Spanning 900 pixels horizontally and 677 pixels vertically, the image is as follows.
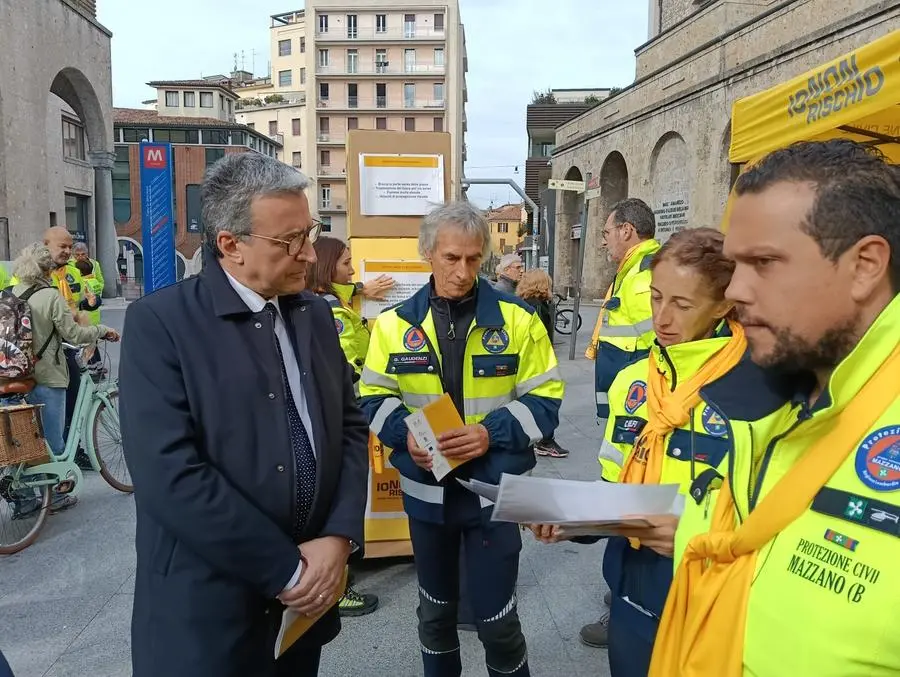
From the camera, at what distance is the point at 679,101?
52.4 ft

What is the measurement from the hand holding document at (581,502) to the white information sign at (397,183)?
3.02m

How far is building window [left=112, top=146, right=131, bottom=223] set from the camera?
52750mm

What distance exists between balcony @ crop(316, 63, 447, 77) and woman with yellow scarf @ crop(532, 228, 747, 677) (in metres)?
69.6

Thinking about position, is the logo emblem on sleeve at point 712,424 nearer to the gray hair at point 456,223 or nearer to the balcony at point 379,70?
the gray hair at point 456,223

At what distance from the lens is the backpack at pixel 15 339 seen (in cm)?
426

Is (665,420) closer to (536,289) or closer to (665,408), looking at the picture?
(665,408)

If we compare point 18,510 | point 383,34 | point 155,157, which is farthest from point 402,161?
point 383,34

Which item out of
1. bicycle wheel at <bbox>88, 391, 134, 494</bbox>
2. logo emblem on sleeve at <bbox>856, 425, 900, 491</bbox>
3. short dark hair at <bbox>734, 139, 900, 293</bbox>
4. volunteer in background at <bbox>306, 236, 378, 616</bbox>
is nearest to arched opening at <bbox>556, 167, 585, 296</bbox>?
bicycle wheel at <bbox>88, 391, 134, 494</bbox>

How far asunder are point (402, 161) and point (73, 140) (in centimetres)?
3816

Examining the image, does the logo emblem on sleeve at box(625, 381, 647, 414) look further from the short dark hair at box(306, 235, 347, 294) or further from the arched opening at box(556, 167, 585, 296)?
the arched opening at box(556, 167, 585, 296)

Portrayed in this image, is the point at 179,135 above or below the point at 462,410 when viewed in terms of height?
above

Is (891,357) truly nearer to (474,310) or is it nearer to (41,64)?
(474,310)

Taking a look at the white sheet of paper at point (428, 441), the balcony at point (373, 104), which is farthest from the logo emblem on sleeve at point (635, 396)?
the balcony at point (373, 104)

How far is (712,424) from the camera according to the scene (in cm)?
A: 168
